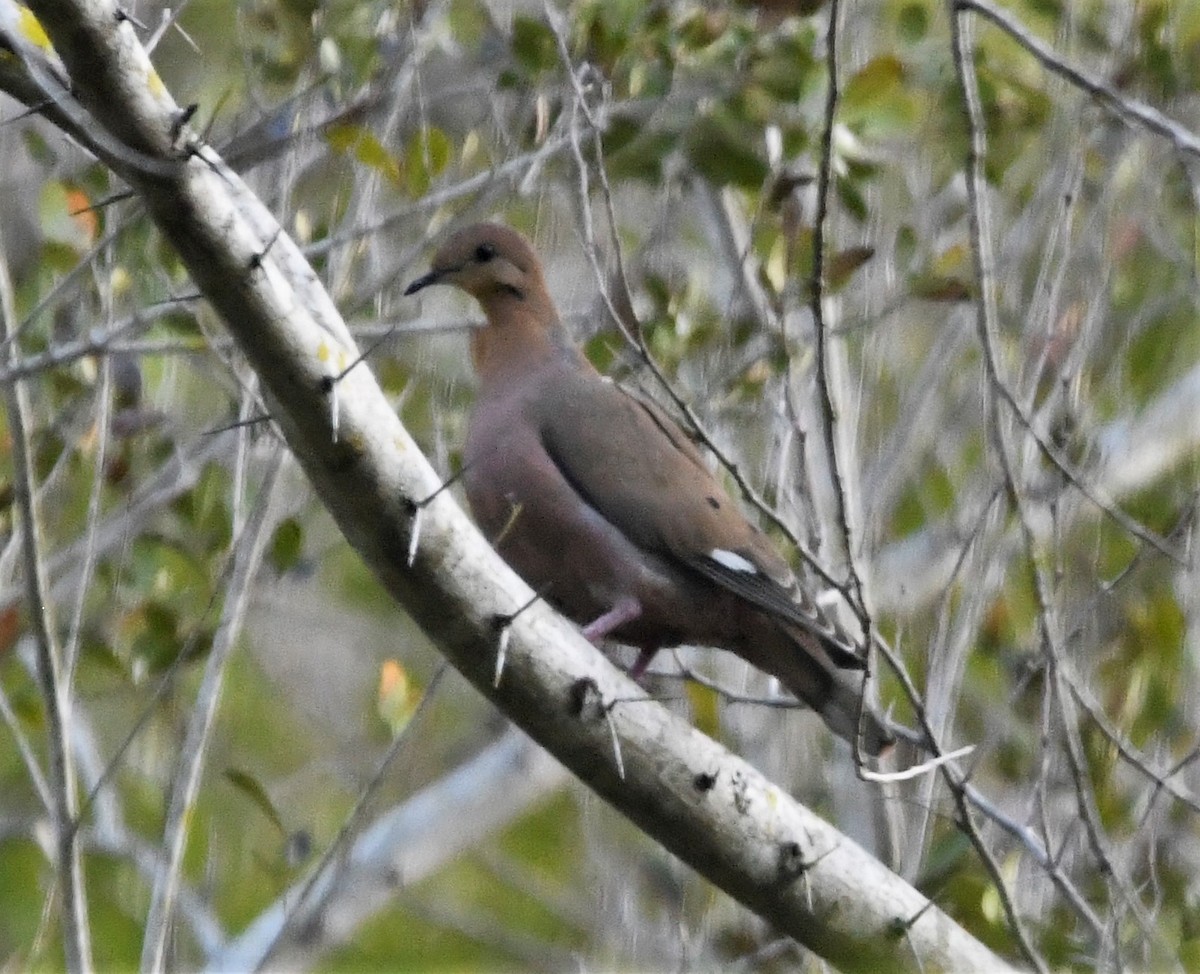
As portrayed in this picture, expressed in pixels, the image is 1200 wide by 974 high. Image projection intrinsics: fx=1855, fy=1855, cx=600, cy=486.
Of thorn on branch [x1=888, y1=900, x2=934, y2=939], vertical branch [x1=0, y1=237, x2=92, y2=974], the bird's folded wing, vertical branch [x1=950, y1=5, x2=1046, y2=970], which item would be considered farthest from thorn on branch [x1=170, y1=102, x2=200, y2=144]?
the bird's folded wing

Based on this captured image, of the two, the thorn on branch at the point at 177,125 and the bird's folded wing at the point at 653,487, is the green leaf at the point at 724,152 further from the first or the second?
the thorn on branch at the point at 177,125

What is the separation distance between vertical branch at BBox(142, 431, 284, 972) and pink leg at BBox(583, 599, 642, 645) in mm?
860

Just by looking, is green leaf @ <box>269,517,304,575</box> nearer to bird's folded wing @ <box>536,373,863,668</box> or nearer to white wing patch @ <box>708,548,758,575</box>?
bird's folded wing @ <box>536,373,863,668</box>

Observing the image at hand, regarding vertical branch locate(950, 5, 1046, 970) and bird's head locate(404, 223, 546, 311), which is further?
bird's head locate(404, 223, 546, 311)

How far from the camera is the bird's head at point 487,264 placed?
5078 mm

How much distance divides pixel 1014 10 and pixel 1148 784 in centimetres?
263

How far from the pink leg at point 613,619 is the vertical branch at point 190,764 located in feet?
2.82

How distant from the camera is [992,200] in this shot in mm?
6254

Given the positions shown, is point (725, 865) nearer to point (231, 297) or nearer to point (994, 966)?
point (994, 966)

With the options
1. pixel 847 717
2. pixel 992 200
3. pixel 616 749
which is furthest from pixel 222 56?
pixel 616 749

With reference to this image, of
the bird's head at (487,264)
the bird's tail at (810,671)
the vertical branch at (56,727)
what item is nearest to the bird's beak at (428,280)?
the bird's head at (487,264)

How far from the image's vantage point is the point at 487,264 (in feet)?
16.8

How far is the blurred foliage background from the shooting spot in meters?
4.39

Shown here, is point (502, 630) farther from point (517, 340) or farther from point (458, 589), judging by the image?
point (517, 340)
